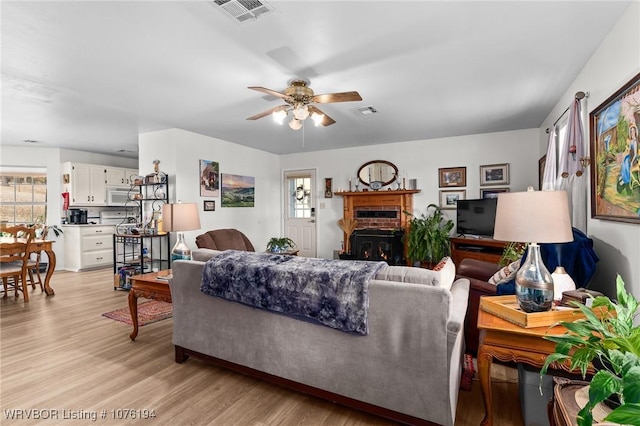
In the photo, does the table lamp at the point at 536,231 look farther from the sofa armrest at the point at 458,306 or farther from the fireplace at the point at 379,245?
the fireplace at the point at 379,245

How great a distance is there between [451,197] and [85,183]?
7.19m

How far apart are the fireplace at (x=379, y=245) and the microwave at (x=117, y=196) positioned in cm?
502

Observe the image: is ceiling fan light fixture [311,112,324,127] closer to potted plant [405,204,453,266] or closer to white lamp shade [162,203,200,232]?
white lamp shade [162,203,200,232]

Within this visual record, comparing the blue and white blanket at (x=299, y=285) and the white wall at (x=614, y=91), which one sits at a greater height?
the white wall at (x=614, y=91)

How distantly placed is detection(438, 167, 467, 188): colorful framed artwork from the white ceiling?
3.97ft

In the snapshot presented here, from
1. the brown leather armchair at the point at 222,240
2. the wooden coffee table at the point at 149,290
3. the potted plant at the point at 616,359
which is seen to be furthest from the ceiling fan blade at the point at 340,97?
the brown leather armchair at the point at 222,240

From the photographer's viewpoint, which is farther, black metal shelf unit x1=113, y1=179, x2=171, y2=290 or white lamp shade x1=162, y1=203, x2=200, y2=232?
black metal shelf unit x1=113, y1=179, x2=171, y2=290

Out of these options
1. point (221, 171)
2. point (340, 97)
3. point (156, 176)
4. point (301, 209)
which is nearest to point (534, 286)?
point (340, 97)

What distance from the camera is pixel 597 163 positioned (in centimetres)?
242

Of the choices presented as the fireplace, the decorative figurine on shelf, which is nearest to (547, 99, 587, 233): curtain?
the fireplace

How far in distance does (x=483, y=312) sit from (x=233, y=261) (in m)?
1.65

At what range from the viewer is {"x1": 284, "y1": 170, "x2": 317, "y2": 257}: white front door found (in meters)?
6.91

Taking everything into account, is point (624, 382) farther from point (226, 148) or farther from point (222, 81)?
point (226, 148)

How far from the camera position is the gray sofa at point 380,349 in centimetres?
164
